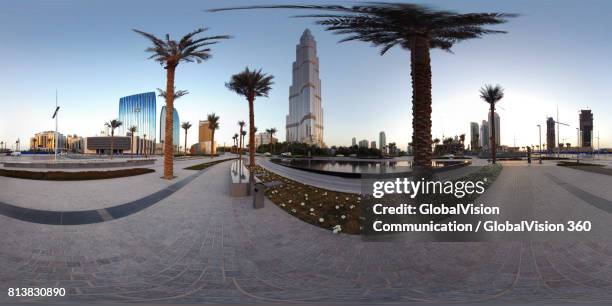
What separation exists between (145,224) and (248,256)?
10.4 feet

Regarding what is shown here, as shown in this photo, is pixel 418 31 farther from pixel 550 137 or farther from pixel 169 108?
pixel 550 137

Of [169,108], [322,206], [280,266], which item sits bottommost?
[280,266]

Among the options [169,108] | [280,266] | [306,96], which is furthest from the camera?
[306,96]

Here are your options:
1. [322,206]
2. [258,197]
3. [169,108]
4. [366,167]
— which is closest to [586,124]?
[366,167]

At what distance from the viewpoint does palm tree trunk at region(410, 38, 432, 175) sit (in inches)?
277

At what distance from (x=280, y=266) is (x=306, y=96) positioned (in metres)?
60.8

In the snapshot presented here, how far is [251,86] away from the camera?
23594mm

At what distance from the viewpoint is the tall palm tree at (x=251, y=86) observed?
2328 centimetres

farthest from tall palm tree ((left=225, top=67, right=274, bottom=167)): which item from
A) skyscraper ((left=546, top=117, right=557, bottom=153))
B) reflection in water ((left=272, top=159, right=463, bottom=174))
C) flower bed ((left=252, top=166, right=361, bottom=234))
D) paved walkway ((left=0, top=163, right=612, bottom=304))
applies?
skyscraper ((left=546, top=117, right=557, bottom=153))

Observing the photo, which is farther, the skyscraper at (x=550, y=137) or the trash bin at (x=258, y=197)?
the skyscraper at (x=550, y=137)

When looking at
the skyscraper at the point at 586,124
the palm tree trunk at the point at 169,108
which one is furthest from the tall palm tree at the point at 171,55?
the skyscraper at the point at 586,124

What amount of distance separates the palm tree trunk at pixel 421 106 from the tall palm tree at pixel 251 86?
17.4 metres

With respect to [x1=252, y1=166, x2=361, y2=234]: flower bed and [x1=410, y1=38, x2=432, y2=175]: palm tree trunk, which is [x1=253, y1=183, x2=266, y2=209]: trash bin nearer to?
[x1=252, y1=166, x2=361, y2=234]: flower bed

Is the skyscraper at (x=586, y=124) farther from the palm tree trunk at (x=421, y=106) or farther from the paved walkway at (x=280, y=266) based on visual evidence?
the paved walkway at (x=280, y=266)
